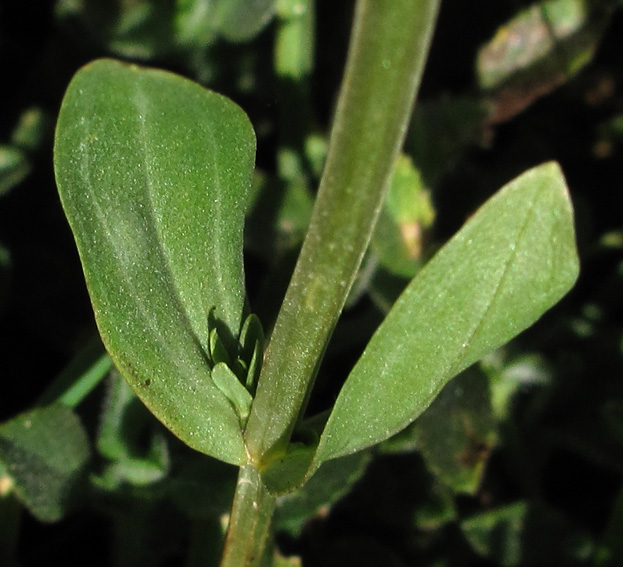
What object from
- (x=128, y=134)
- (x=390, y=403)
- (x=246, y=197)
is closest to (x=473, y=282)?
(x=390, y=403)

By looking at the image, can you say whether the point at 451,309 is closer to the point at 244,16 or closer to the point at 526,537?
the point at 526,537

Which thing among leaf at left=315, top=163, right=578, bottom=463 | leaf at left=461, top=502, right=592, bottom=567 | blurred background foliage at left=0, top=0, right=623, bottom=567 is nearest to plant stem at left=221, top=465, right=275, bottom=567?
leaf at left=315, top=163, right=578, bottom=463

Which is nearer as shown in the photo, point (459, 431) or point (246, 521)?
point (246, 521)

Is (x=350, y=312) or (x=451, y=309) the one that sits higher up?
(x=451, y=309)

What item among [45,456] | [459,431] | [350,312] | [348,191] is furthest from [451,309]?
[350,312]

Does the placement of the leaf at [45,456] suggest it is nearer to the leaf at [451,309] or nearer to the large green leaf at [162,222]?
the large green leaf at [162,222]

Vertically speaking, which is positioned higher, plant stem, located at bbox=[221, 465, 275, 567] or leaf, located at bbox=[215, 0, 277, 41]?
leaf, located at bbox=[215, 0, 277, 41]

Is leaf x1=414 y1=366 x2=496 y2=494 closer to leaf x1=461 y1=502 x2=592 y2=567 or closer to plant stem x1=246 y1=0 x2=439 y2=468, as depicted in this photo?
leaf x1=461 y1=502 x2=592 y2=567
